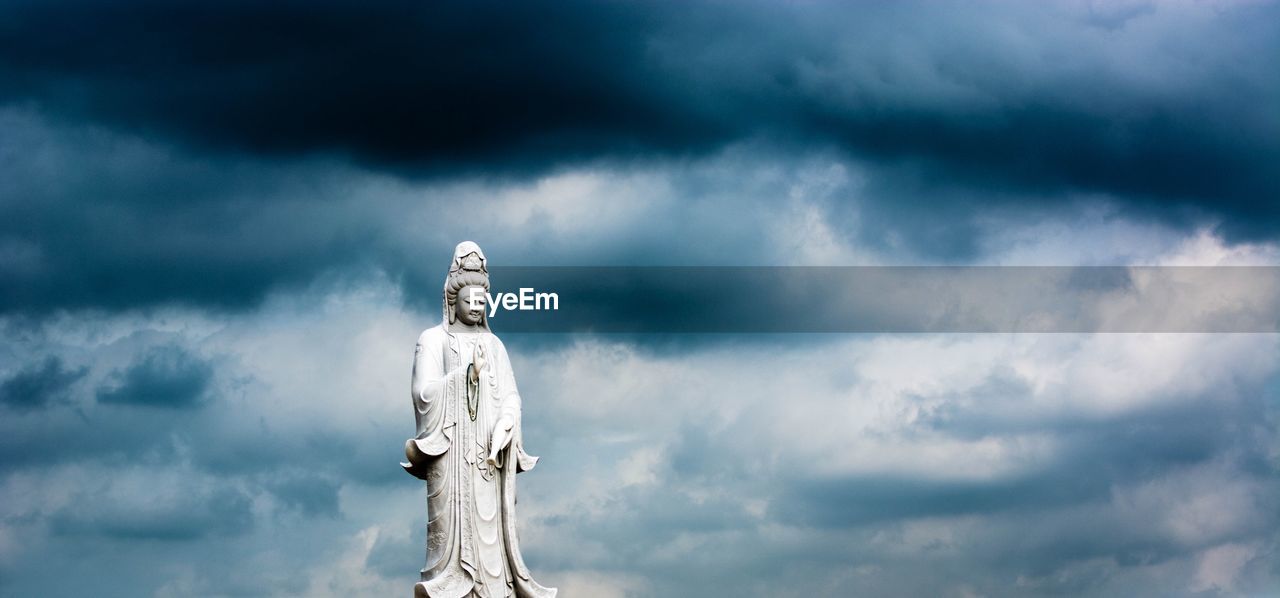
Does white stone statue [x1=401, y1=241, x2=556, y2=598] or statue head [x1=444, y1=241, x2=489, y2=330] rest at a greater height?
statue head [x1=444, y1=241, x2=489, y2=330]

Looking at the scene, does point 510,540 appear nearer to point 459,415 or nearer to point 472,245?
point 459,415

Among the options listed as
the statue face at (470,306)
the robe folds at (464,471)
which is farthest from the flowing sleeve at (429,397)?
the statue face at (470,306)

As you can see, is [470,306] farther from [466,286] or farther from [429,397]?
[429,397]

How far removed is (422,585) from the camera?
27.1 meters

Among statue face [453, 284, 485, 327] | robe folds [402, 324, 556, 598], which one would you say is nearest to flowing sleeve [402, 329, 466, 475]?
robe folds [402, 324, 556, 598]

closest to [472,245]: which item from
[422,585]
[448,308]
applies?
[448,308]

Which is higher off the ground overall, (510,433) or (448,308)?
(448,308)

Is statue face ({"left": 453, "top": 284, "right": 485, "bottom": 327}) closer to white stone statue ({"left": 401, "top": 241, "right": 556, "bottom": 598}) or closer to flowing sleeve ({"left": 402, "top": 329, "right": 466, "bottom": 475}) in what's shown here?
white stone statue ({"left": 401, "top": 241, "right": 556, "bottom": 598})

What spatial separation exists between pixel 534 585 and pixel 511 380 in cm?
318

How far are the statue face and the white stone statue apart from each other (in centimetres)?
2

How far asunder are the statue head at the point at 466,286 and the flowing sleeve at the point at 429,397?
0.47m

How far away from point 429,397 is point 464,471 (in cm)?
123

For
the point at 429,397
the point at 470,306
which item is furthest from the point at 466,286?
the point at 429,397

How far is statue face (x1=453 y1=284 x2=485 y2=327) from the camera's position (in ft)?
92.9
